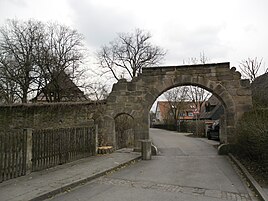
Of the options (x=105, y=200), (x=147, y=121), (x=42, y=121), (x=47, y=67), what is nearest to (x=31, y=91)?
(x=47, y=67)

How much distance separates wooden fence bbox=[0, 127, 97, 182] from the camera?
7.51 metres

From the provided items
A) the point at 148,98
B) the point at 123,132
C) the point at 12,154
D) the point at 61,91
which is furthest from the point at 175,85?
the point at 61,91

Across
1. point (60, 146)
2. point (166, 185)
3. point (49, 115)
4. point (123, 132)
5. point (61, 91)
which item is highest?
point (61, 91)

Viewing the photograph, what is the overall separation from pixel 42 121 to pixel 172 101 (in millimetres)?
40940

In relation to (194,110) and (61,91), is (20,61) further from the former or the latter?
(194,110)

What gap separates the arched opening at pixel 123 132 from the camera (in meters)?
17.2

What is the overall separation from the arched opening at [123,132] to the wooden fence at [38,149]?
4977 millimetres

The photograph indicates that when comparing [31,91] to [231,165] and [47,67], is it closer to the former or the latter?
[47,67]

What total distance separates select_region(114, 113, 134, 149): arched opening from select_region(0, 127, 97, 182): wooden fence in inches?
196

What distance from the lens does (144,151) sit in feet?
40.5

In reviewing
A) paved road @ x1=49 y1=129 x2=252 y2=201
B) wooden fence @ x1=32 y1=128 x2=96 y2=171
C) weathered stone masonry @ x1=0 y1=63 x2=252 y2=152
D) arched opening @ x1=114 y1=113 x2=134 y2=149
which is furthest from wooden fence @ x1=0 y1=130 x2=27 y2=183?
arched opening @ x1=114 y1=113 x2=134 y2=149

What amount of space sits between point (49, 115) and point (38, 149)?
7602mm

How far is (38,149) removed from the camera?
29.0 ft

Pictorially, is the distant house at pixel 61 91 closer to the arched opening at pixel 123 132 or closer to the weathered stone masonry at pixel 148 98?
the arched opening at pixel 123 132
